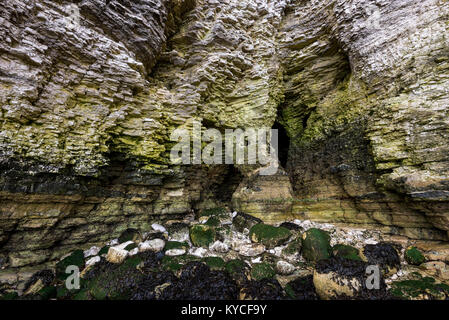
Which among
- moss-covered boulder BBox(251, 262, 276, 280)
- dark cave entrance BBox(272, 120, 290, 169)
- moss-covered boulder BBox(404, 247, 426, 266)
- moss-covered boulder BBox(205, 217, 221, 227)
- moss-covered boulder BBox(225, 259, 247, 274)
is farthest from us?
dark cave entrance BBox(272, 120, 290, 169)

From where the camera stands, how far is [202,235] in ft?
21.6

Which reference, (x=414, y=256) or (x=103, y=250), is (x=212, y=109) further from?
(x=414, y=256)

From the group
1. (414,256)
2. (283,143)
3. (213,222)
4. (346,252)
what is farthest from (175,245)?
(283,143)

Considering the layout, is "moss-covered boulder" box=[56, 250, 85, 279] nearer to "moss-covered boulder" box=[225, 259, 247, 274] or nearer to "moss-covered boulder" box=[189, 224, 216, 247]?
"moss-covered boulder" box=[189, 224, 216, 247]

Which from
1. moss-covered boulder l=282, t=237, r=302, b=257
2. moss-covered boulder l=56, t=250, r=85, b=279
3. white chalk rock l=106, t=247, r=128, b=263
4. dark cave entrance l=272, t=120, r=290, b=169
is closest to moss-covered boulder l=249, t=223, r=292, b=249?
moss-covered boulder l=282, t=237, r=302, b=257

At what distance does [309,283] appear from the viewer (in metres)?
4.39

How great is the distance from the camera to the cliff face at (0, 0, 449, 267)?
4.75 meters

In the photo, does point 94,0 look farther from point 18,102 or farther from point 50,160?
point 50,160

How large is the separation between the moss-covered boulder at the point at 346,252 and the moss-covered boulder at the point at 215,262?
3.79 metres

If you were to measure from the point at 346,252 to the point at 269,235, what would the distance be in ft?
8.13

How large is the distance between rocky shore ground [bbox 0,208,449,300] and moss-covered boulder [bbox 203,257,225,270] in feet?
0.11

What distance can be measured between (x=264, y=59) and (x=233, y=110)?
11.1 feet

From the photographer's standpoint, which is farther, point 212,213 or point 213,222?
point 212,213
